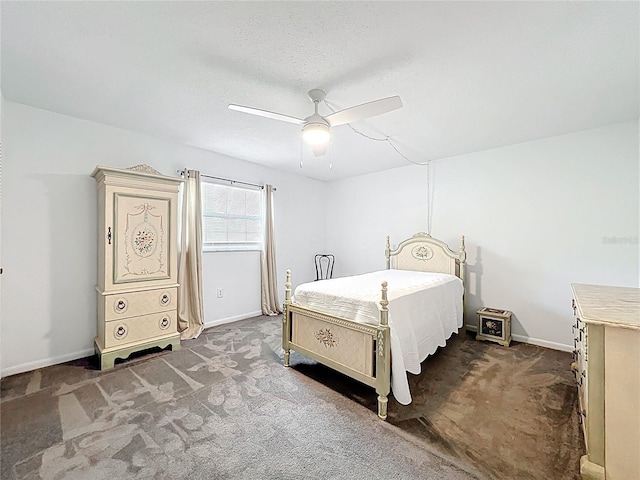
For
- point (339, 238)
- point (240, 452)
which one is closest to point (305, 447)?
point (240, 452)

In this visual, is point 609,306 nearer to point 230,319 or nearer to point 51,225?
point 230,319

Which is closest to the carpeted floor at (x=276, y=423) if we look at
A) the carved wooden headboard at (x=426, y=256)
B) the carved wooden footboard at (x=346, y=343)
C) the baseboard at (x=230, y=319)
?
the carved wooden footboard at (x=346, y=343)

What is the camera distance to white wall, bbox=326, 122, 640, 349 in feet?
9.68

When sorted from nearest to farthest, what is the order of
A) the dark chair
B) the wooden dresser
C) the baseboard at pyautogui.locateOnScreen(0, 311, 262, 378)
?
the wooden dresser → the baseboard at pyautogui.locateOnScreen(0, 311, 262, 378) → the dark chair

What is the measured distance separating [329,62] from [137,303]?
2902 mm

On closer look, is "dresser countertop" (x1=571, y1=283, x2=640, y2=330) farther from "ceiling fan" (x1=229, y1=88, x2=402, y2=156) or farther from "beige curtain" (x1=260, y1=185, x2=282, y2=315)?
"beige curtain" (x1=260, y1=185, x2=282, y2=315)

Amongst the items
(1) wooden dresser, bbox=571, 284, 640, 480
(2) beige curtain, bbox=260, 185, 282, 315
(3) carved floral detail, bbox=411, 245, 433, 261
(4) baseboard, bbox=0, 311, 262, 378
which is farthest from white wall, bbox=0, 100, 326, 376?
(1) wooden dresser, bbox=571, 284, 640, 480

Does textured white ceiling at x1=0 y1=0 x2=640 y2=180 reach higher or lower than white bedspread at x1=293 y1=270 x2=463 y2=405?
higher

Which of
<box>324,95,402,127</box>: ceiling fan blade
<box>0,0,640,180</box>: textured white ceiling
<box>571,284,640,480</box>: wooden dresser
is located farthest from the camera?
<box>324,95,402,127</box>: ceiling fan blade

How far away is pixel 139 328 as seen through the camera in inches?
114

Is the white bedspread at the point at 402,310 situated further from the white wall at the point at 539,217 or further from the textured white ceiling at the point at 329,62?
the textured white ceiling at the point at 329,62

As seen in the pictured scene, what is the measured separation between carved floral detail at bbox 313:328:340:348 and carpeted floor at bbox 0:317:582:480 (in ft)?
1.18

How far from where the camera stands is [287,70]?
2020 mm

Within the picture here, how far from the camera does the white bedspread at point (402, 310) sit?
2065 mm
